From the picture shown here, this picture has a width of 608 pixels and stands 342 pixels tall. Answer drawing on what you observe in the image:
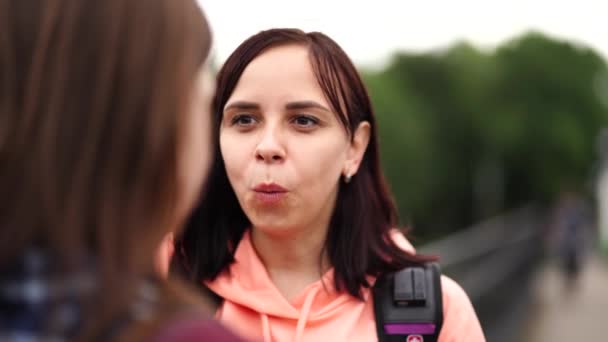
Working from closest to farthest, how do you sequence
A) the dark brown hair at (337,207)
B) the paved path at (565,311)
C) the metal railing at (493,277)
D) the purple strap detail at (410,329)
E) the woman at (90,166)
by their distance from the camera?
1. the woman at (90,166)
2. the purple strap detail at (410,329)
3. the dark brown hair at (337,207)
4. the metal railing at (493,277)
5. the paved path at (565,311)

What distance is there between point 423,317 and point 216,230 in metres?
0.66

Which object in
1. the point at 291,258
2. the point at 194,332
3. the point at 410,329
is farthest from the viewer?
the point at 291,258

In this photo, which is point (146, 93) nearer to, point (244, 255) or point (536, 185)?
point (244, 255)

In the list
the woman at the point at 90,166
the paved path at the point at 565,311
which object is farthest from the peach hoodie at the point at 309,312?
the paved path at the point at 565,311

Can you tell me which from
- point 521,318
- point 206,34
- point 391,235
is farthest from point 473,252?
point 206,34

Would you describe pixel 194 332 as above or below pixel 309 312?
above

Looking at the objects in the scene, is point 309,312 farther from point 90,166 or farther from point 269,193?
point 90,166

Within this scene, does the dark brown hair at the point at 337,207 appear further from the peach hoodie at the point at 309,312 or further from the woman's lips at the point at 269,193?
the woman's lips at the point at 269,193

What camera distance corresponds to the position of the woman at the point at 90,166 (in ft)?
4.57

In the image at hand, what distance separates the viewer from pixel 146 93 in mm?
1450

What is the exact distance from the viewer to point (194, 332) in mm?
1423

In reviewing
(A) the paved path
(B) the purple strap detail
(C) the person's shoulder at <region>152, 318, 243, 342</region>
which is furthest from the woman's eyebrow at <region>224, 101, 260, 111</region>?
(A) the paved path

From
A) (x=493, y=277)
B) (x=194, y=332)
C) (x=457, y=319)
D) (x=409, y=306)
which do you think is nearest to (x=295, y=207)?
(x=409, y=306)

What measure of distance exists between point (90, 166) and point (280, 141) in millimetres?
1188
